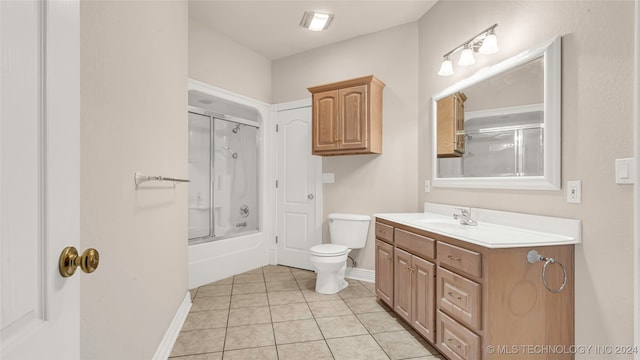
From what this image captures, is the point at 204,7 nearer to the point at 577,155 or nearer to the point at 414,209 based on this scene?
the point at 414,209

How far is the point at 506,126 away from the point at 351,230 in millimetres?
1748

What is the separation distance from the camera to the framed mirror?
1.68 m

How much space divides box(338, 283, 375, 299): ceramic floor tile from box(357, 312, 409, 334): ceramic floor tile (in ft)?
1.29

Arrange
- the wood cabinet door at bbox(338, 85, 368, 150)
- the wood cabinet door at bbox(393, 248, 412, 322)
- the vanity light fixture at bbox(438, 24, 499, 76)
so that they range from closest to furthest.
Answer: the vanity light fixture at bbox(438, 24, 499, 76)
the wood cabinet door at bbox(393, 248, 412, 322)
the wood cabinet door at bbox(338, 85, 368, 150)

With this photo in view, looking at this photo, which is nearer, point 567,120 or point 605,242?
point 605,242

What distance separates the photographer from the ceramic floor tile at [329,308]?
2.46m

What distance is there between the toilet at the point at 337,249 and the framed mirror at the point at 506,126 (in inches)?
38.4

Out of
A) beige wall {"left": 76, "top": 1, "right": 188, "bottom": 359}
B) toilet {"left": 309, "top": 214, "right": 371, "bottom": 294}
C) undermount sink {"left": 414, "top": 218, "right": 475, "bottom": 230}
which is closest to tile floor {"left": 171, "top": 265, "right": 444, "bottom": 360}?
toilet {"left": 309, "top": 214, "right": 371, "bottom": 294}

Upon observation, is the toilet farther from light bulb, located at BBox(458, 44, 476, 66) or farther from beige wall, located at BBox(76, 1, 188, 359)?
light bulb, located at BBox(458, 44, 476, 66)

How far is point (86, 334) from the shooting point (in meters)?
1.05

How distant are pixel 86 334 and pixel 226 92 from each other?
9.11 feet

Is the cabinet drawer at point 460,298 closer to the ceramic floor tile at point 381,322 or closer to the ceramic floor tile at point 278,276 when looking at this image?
the ceramic floor tile at point 381,322
